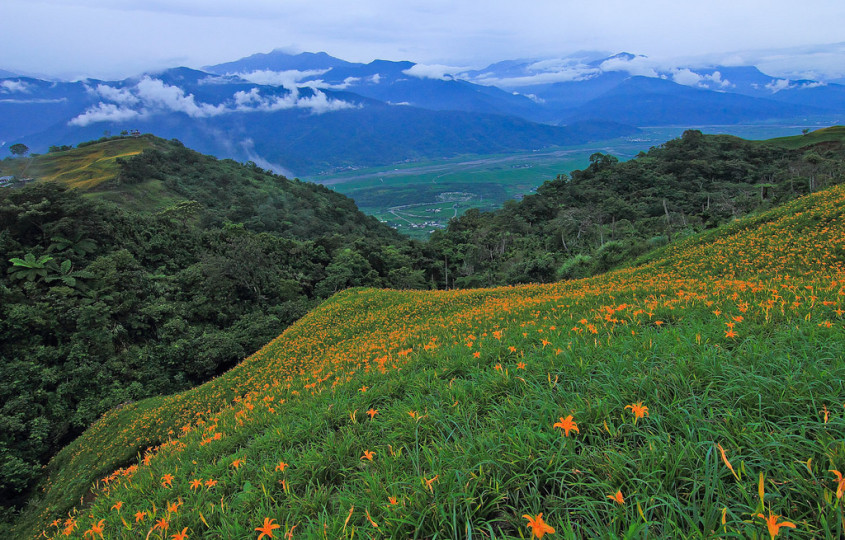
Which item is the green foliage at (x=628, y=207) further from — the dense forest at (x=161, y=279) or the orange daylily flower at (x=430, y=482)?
the orange daylily flower at (x=430, y=482)

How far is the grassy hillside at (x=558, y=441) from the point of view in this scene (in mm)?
1610

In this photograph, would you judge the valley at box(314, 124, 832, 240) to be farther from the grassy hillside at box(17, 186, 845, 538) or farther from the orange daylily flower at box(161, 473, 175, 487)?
the orange daylily flower at box(161, 473, 175, 487)

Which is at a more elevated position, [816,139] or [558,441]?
[816,139]

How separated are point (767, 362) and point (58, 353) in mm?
21487

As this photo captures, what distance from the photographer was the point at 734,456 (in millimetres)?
1702

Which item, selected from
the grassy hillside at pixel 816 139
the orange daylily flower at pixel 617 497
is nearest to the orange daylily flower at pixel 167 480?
the orange daylily flower at pixel 617 497

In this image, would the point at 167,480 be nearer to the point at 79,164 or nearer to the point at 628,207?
the point at 628,207

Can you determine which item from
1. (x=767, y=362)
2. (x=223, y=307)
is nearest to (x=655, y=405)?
(x=767, y=362)

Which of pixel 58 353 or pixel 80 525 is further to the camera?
pixel 58 353

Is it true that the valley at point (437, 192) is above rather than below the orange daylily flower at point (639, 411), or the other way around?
below

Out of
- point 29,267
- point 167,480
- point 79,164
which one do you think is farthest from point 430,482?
point 79,164

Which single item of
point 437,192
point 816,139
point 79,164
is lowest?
point 437,192

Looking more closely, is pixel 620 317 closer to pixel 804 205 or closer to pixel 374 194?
pixel 804 205

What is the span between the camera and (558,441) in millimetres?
2127
